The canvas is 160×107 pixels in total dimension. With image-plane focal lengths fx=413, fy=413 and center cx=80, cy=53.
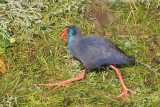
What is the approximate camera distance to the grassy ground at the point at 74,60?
450 cm

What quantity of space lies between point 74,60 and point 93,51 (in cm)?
51

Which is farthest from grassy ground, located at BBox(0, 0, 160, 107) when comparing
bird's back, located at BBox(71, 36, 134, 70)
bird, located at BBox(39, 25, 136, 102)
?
bird's back, located at BBox(71, 36, 134, 70)

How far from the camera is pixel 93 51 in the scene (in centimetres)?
455

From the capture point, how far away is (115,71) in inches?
191

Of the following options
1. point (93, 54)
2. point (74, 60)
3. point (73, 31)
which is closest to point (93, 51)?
point (93, 54)

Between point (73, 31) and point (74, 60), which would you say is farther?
point (74, 60)

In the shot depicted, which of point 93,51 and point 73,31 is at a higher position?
point 73,31

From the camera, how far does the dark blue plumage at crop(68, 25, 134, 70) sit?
4.55 metres

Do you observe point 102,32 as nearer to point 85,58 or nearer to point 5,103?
point 85,58

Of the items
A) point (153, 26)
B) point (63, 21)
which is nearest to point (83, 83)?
point (63, 21)

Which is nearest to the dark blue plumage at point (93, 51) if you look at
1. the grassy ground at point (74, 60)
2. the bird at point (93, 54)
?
the bird at point (93, 54)

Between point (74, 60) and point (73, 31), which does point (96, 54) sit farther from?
point (74, 60)

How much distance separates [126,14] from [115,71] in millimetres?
1205

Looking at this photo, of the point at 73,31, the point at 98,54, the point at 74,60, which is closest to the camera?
the point at 98,54
